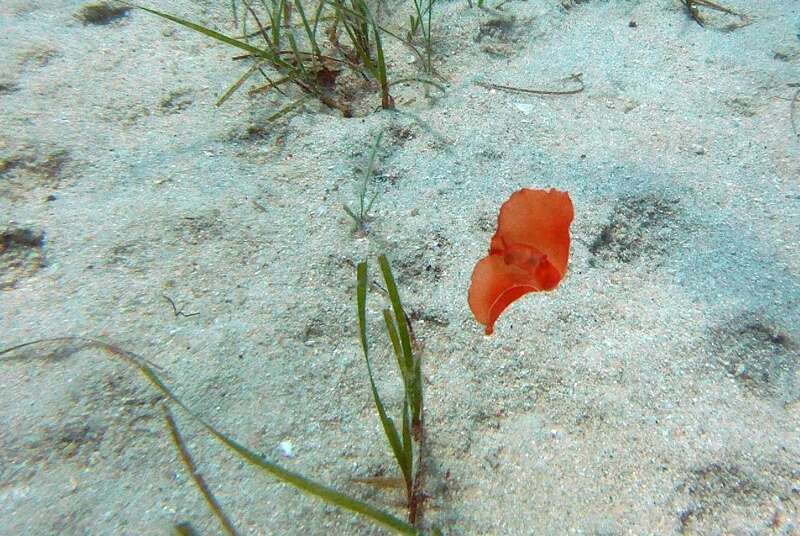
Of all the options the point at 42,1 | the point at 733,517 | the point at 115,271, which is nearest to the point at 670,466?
the point at 733,517

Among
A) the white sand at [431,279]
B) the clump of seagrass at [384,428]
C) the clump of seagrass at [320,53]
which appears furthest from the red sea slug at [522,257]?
the clump of seagrass at [320,53]

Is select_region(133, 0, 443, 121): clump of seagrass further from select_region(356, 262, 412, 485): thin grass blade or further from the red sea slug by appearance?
select_region(356, 262, 412, 485): thin grass blade

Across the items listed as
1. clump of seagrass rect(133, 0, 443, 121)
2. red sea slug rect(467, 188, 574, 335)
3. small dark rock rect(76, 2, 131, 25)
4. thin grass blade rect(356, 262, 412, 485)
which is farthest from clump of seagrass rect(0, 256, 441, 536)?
small dark rock rect(76, 2, 131, 25)

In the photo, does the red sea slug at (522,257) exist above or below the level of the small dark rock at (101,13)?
below

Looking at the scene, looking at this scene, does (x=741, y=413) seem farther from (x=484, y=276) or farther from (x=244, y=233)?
(x=244, y=233)

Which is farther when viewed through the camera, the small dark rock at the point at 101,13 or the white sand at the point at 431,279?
the small dark rock at the point at 101,13

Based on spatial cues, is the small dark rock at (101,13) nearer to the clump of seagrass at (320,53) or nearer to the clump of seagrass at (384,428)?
the clump of seagrass at (320,53)

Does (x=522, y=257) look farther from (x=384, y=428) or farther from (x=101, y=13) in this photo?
(x=101, y=13)
